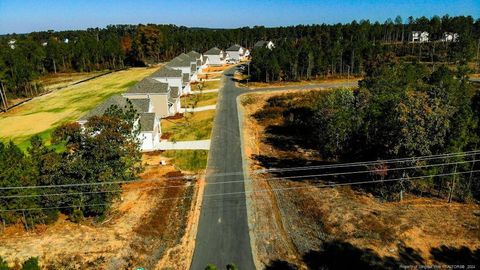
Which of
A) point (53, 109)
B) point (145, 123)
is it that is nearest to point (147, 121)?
point (145, 123)

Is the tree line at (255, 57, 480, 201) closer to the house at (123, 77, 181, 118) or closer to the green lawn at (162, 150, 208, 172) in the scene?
the green lawn at (162, 150, 208, 172)

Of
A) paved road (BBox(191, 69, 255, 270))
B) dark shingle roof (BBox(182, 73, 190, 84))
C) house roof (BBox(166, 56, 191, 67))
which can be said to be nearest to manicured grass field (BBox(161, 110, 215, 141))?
paved road (BBox(191, 69, 255, 270))

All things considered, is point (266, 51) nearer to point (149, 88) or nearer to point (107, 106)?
point (149, 88)

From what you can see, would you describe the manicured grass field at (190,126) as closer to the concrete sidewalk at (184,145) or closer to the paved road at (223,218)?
the concrete sidewalk at (184,145)

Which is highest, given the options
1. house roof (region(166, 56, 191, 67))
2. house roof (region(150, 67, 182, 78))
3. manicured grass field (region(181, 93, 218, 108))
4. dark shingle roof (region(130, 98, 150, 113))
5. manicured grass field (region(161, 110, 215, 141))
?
house roof (region(166, 56, 191, 67))

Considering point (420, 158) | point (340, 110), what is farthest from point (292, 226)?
point (340, 110)
